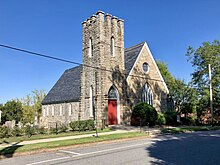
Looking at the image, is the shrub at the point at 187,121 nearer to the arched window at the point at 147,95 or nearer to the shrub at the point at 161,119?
the shrub at the point at 161,119

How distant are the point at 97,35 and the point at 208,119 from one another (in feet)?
60.0

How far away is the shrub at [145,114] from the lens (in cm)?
2200

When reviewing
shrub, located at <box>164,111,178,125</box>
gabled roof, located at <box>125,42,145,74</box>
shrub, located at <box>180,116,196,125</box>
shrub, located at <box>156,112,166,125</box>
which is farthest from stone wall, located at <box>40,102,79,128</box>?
shrub, located at <box>180,116,196,125</box>

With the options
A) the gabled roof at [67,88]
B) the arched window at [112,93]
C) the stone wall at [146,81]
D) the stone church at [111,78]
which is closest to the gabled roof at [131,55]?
the stone church at [111,78]

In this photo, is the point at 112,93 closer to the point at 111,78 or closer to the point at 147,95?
the point at 111,78

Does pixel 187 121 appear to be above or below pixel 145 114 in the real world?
below

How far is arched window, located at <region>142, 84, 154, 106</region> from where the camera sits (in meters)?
25.7

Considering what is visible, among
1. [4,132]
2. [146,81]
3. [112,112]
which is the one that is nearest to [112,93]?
[112,112]

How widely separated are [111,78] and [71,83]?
11990 mm

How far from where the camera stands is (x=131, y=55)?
1059 inches

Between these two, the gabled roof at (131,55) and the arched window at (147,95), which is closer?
the gabled roof at (131,55)

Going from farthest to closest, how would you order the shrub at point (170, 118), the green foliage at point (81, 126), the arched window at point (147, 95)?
the arched window at point (147, 95) < the shrub at point (170, 118) < the green foliage at point (81, 126)

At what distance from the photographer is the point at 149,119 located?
22.0 m

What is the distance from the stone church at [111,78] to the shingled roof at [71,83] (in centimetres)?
17
